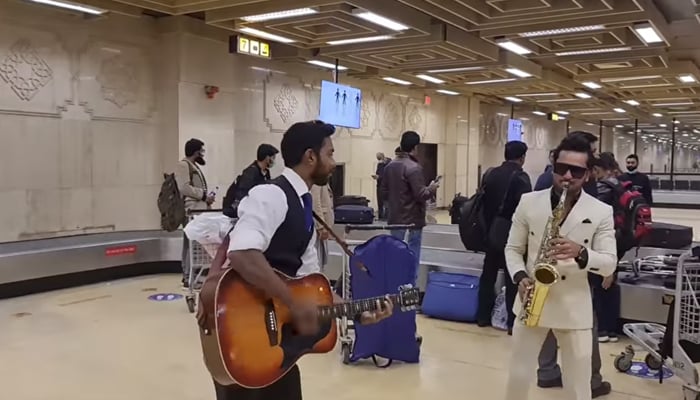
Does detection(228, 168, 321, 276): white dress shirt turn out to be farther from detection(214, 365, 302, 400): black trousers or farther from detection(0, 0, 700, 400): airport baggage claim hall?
detection(214, 365, 302, 400): black trousers

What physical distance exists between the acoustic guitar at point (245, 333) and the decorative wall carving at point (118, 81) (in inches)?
278

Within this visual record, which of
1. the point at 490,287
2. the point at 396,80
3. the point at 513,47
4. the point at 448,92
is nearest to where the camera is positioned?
the point at 490,287

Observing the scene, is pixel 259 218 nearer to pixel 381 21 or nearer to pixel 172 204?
pixel 172 204

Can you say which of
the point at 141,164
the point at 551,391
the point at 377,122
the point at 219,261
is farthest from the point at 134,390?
the point at 377,122

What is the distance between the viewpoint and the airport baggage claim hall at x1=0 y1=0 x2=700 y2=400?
399 cm

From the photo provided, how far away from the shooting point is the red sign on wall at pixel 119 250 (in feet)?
22.9

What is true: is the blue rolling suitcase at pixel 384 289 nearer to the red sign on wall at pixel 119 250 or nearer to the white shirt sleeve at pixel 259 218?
the white shirt sleeve at pixel 259 218

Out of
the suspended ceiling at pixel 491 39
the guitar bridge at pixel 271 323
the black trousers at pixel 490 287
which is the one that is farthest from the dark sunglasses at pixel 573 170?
the suspended ceiling at pixel 491 39

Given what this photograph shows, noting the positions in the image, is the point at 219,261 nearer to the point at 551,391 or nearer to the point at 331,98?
the point at 551,391

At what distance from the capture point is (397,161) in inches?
207

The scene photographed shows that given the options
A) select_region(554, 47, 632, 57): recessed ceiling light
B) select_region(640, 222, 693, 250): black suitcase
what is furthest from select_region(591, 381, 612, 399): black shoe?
select_region(554, 47, 632, 57): recessed ceiling light

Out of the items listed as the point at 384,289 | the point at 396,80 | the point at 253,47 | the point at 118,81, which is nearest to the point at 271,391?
the point at 384,289

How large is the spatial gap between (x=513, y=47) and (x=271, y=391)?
27.7 feet

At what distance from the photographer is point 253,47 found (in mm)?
9164
